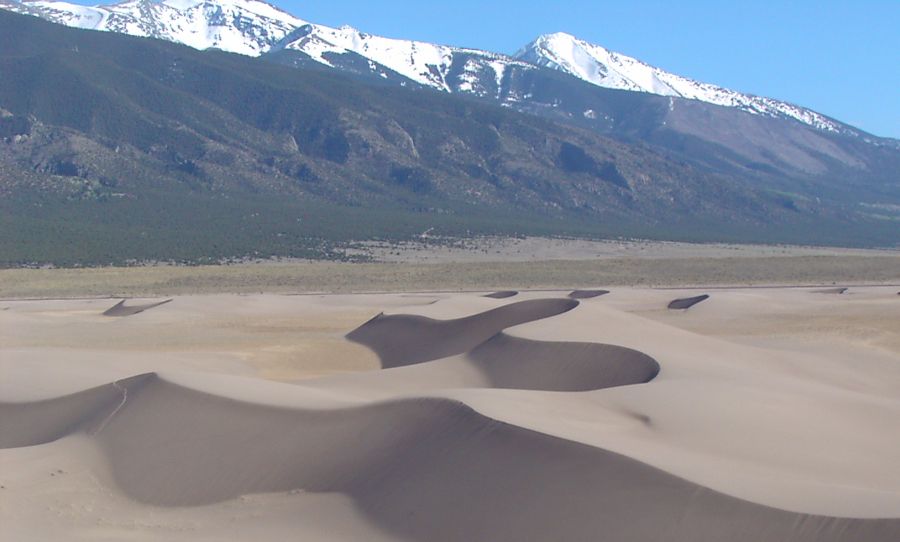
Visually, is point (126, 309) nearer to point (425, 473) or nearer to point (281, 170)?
point (425, 473)

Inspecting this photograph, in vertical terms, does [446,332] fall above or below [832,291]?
below

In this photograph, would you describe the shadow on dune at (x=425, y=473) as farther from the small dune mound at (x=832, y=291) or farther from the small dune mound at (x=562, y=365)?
the small dune mound at (x=832, y=291)

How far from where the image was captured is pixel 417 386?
29547mm

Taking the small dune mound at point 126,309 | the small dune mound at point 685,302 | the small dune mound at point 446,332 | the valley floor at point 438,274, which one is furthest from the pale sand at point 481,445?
the valley floor at point 438,274

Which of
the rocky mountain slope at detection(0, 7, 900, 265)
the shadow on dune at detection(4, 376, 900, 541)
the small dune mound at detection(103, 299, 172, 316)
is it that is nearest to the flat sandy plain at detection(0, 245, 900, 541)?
the shadow on dune at detection(4, 376, 900, 541)

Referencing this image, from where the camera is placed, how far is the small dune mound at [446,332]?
38062mm

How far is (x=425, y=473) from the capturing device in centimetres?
1805

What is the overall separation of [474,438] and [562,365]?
1168cm

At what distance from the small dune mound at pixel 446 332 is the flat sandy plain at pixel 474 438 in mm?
101

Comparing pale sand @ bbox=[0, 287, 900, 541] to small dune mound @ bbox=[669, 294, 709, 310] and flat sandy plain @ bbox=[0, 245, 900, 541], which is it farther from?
small dune mound @ bbox=[669, 294, 709, 310]

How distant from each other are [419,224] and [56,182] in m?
35.3

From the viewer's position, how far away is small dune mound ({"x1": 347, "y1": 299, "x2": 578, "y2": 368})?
38062 mm

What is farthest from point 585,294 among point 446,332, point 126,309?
point 126,309

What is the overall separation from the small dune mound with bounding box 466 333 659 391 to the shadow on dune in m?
8.31
